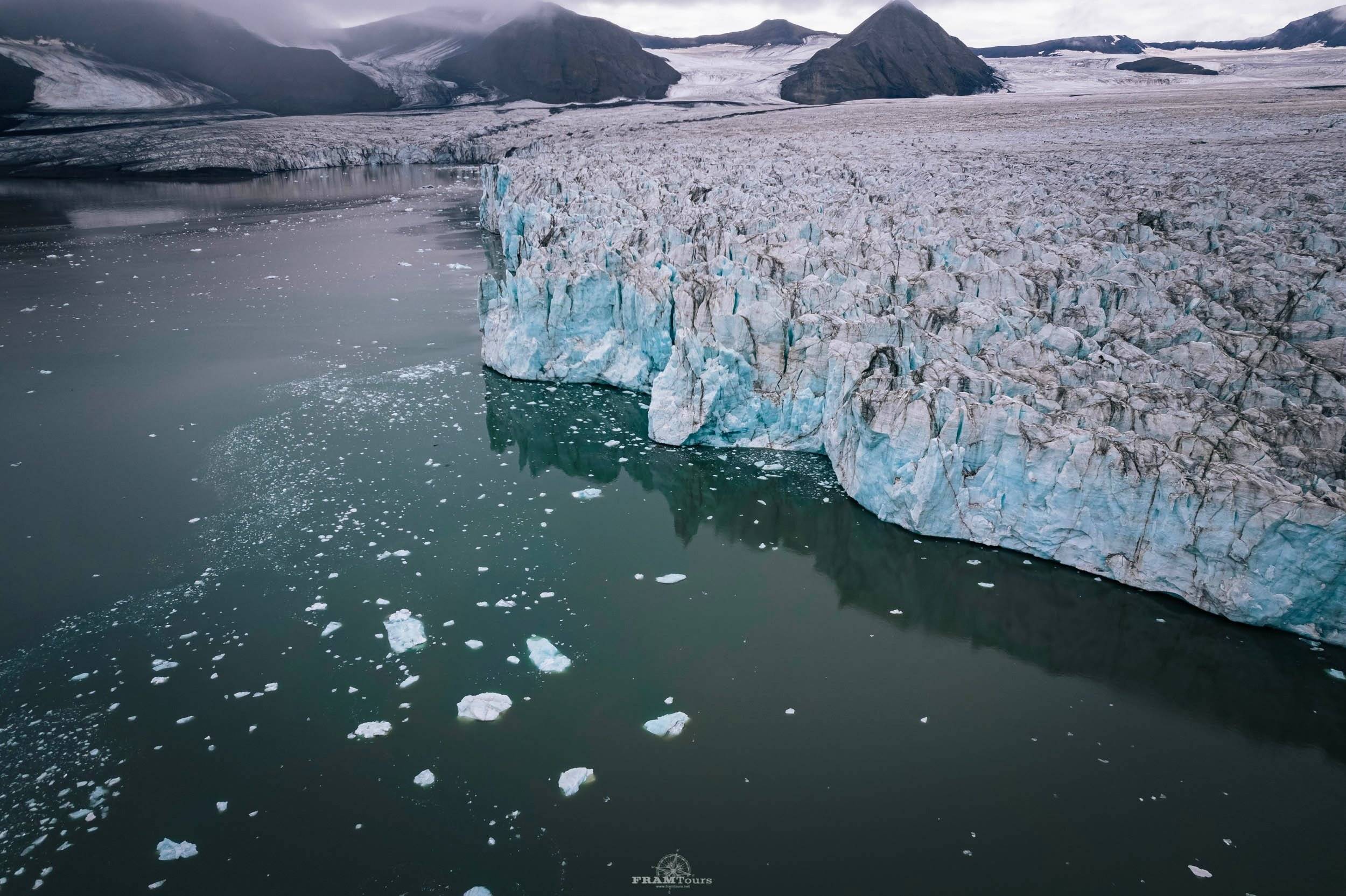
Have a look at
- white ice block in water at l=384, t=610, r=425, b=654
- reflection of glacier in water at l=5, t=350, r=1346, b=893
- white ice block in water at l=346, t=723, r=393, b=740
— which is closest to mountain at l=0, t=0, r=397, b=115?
reflection of glacier in water at l=5, t=350, r=1346, b=893

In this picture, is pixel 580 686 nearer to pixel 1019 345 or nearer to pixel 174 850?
pixel 174 850

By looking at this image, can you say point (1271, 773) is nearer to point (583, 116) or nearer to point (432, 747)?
point (432, 747)

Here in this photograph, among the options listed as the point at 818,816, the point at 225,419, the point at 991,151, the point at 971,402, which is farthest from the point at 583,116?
the point at 818,816

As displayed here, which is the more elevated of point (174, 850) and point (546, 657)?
point (546, 657)

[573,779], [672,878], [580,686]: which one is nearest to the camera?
[672,878]

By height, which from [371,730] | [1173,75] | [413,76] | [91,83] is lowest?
[371,730]

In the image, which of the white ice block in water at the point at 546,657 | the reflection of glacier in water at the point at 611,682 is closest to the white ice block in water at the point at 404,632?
the reflection of glacier in water at the point at 611,682

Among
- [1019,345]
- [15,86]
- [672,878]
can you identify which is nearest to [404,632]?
[672,878]

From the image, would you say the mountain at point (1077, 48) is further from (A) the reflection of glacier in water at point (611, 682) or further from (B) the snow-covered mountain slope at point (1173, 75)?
(A) the reflection of glacier in water at point (611, 682)
